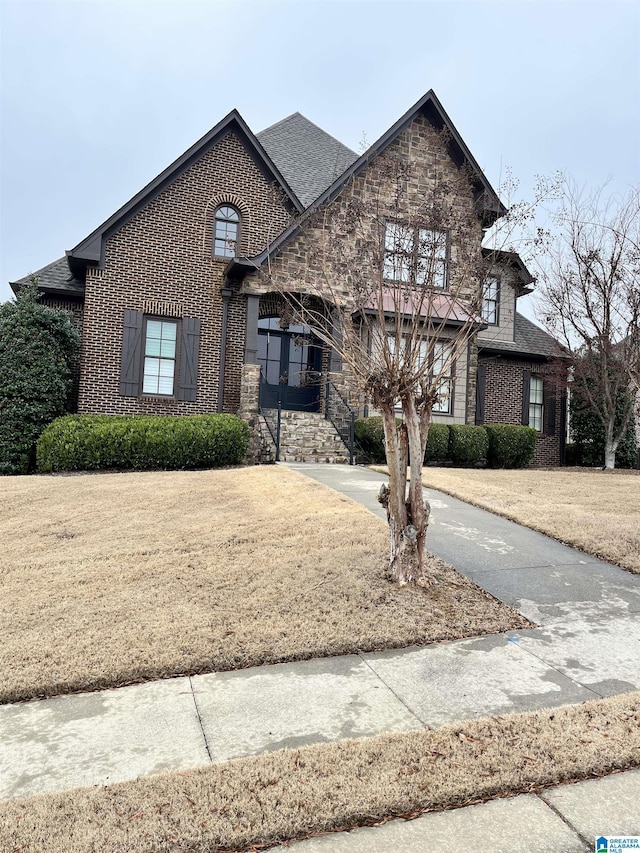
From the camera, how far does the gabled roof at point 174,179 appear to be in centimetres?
1394

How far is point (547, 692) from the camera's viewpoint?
11.6 ft

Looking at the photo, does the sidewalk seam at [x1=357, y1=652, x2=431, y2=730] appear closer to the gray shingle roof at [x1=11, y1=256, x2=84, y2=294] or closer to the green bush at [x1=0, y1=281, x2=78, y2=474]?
the green bush at [x1=0, y1=281, x2=78, y2=474]

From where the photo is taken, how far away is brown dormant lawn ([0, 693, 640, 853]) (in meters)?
2.21

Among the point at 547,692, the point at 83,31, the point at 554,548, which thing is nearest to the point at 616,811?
the point at 547,692

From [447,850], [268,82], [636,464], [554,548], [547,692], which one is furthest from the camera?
[268,82]

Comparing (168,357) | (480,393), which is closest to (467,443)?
(480,393)

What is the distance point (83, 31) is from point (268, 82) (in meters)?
24.7

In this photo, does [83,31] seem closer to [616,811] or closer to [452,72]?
[452,72]

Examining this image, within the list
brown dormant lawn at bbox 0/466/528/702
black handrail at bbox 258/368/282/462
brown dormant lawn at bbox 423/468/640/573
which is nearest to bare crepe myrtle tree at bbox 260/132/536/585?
brown dormant lawn at bbox 0/466/528/702

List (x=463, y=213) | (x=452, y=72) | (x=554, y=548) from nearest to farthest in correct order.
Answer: (x=463, y=213), (x=554, y=548), (x=452, y=72)

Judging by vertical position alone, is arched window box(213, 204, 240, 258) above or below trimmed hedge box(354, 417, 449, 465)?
above

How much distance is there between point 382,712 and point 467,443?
1248 cm

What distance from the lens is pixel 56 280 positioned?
14.9 m

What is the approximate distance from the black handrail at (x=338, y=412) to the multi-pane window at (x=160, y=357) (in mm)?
4006
